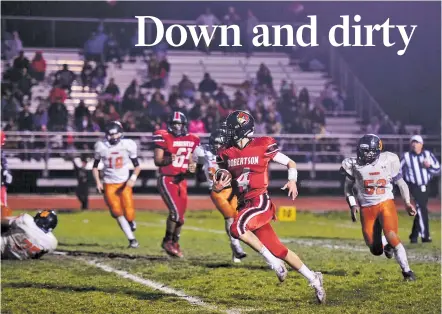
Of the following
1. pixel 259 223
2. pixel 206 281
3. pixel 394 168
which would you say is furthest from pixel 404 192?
pixel 206 281

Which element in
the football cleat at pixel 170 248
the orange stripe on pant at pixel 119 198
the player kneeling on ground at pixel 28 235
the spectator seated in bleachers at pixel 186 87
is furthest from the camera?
the spectator seated in bleachers at pixel 186 87

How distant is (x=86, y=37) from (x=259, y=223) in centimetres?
1255

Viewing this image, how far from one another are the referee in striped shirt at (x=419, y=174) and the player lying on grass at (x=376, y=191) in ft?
10.8

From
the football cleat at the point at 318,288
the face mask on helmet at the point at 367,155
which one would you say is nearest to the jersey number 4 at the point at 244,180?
the football cleat at the point at 318,288

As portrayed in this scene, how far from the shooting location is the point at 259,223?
6410mm

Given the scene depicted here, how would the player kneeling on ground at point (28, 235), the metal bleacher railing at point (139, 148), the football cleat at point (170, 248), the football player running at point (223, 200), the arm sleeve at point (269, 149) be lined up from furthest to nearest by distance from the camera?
1. the metal bleacher railing at point (139, 148)
2. the football cleat at point (170, 248)
3. the football player running at point (223, 200)
4. the player kneeling on ground at point (28, 235)
5. the arm sleeve at point (269, 149)

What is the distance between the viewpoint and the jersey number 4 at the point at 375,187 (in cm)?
760

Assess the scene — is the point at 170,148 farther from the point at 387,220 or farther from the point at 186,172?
the point at 387,220

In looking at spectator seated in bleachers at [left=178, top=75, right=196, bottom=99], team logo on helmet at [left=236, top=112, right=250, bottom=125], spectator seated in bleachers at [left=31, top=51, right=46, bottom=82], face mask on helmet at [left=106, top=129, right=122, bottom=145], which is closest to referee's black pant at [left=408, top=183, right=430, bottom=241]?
→ face mask on helmet at [left=106, top=129, right=122, bottom=145]

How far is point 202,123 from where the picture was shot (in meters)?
17.0

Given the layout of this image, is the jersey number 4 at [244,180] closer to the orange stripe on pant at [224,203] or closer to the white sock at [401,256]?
the white sock at [401,256]

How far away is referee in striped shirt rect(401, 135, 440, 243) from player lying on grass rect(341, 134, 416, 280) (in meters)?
3.28

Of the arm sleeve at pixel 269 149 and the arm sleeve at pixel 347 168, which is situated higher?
→ the arm sleeve at pixel 269 149

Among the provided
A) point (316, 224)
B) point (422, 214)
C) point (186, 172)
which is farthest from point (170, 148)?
point (316, 224)
